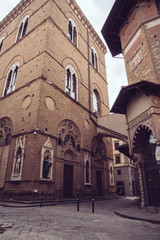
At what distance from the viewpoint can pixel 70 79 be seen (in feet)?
49.6

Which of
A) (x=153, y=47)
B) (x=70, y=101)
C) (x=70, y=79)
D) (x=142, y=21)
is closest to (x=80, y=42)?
(x=70, y=79)

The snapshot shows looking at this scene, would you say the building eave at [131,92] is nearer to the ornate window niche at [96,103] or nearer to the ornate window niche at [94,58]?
the ornate window niche at [96,103]

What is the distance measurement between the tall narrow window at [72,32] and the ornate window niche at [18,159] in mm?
12242

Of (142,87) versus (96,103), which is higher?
(96,103)

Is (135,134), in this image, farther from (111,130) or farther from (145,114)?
(111,130)

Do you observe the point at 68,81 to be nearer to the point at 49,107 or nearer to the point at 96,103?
the point at 49,107

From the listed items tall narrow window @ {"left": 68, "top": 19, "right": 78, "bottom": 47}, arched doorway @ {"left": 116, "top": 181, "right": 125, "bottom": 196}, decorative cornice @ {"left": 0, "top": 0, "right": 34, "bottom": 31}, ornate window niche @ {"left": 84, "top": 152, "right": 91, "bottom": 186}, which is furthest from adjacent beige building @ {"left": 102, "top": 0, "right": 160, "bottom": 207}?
arched doorway @ {"left": 116, "top": 181, "right": 125, "bottom": 196}

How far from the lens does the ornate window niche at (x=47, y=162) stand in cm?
973

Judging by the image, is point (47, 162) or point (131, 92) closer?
point (131, 92)

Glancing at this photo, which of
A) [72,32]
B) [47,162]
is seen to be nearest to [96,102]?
[72,32]

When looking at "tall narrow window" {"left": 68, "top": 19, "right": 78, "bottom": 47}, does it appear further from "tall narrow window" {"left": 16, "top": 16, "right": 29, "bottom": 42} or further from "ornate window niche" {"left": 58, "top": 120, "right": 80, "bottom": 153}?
"ornate window niche" {"left": 58, "top": 120, "right": 80, "bottom": 153}

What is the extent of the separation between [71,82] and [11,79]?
5.33 m

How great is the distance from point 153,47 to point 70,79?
26.5ft

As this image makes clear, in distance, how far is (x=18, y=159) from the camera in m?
10.0
